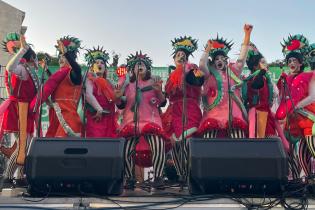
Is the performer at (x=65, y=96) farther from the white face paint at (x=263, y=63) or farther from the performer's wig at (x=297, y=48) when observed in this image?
the performer's wig at (x=297, y=48)

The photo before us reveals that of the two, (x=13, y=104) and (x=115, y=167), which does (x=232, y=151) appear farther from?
(x=13, y=104)

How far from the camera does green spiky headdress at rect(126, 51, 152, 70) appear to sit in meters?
3.49

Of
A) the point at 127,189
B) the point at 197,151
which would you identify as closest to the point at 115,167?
the point at 197,151

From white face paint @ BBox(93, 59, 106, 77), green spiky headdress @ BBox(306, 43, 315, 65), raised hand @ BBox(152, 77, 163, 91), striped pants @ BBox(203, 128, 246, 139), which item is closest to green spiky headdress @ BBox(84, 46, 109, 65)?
white face paint @ BBox(93, 59, 106, 77)

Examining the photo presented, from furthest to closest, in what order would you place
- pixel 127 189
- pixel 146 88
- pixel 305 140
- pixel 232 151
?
pixel 146 88
pixel 305 140
pixel 127 189
pixel 232 151

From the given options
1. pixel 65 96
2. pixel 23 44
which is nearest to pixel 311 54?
pixel 65 96

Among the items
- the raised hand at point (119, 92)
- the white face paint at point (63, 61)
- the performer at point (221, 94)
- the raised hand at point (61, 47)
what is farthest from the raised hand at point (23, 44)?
the performer at point (221, 94)

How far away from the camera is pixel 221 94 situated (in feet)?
11.3

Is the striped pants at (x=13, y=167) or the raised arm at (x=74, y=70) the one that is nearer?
the striped pants at (x=13, y=167)

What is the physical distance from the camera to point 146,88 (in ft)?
11.4

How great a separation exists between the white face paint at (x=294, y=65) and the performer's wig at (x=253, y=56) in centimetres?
26

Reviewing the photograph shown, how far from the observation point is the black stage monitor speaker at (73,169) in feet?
6.60

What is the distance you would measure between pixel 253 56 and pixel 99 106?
1.42 metres

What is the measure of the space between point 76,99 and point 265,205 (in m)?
2.15
